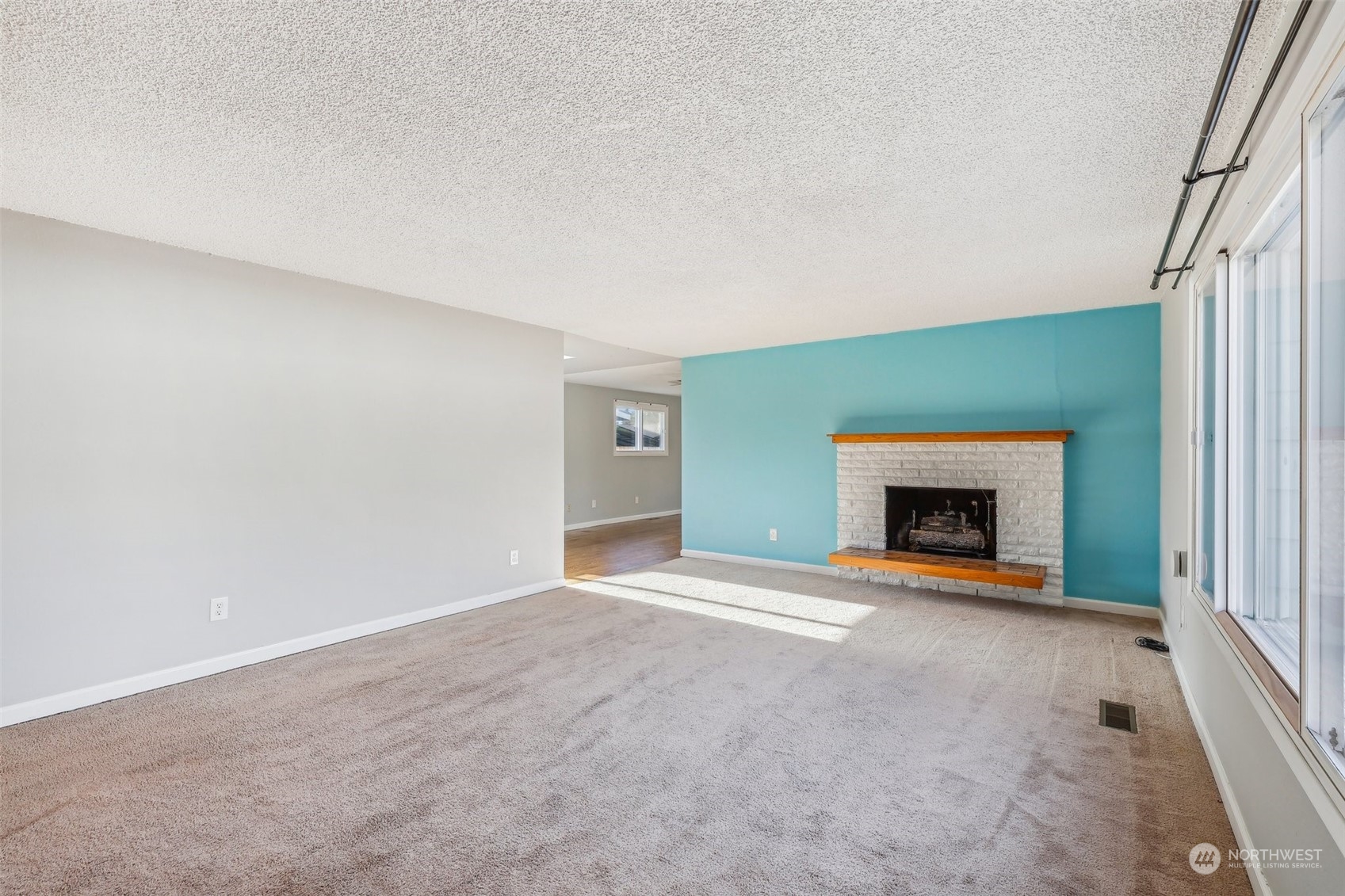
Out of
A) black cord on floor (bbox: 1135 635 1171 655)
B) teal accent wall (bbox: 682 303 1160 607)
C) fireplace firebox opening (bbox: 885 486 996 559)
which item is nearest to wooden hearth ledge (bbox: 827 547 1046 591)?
fireplace firebox opening (bbox: 885 486 996 559)

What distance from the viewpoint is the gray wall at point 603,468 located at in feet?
29.6

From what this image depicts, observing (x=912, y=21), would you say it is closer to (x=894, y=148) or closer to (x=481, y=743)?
(x=894, y=148)

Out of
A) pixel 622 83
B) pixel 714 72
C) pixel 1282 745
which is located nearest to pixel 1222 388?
pixel 1282 745

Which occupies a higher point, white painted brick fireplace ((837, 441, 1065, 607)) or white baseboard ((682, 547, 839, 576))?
white painted brick fireplace ((837, 441, 1065, 607))

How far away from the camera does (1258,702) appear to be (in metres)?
1.68

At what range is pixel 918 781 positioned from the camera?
6.98ft

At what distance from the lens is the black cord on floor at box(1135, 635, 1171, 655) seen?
11.5 ft

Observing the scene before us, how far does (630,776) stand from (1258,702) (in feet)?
6.43

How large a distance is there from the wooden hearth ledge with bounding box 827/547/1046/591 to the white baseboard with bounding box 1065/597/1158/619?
28cm

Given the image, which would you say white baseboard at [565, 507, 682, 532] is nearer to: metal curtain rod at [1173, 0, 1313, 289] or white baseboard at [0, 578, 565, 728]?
white baseboard at [0, 578, 565, 728]

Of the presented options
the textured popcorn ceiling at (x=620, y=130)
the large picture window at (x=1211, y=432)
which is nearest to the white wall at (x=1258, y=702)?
the large picture window at (x=1211, y=432)

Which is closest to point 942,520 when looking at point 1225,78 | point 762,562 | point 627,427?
point 762,562

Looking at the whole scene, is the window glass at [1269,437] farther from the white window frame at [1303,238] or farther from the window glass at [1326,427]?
the window glass at [1326,427]

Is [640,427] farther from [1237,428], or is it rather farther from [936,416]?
[1237,428]
